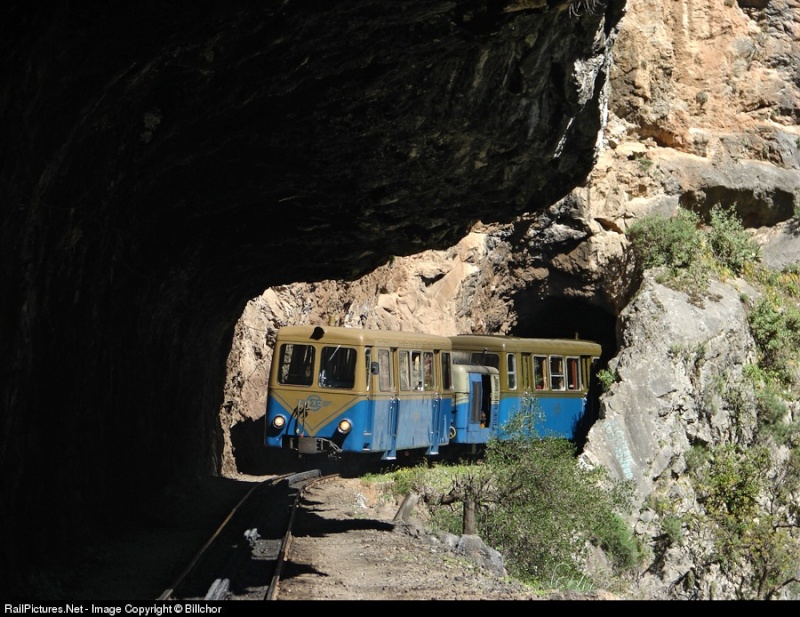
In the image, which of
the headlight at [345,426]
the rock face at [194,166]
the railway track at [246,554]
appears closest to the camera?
the rock face at [194,166]

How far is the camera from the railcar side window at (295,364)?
70.1 feet

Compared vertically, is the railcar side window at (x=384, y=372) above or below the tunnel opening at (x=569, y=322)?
below

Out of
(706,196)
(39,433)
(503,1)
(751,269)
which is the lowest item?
(39,433)

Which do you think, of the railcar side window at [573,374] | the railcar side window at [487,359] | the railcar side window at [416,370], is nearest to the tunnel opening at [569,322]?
the railcar side window at [573,374]

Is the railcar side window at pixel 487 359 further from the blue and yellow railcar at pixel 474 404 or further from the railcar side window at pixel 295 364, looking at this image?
the railcar side window at pixel 295 364

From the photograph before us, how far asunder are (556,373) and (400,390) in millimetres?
6136

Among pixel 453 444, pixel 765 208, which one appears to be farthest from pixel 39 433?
pixel 765 208

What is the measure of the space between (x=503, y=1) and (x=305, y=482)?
1384 centimetres

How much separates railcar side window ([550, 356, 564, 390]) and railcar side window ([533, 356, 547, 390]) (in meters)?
0.36

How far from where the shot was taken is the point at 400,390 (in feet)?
70.7

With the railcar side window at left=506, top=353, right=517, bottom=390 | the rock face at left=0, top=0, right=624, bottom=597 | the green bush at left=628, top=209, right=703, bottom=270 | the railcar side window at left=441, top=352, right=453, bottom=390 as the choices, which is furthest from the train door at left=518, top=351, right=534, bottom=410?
the rock face at left=0, top=0, right=624, bottom=597

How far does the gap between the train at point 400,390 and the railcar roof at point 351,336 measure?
0.07 ft

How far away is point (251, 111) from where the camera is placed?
12.8 m

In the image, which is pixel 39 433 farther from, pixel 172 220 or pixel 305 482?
pixel 305 482
